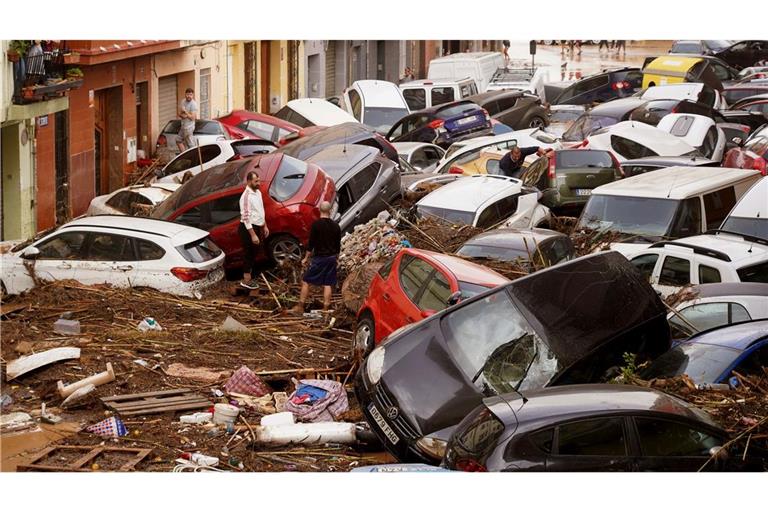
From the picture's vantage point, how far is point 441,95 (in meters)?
35.7

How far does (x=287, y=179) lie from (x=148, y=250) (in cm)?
289

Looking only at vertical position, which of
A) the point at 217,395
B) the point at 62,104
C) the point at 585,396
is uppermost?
the point at 62,104

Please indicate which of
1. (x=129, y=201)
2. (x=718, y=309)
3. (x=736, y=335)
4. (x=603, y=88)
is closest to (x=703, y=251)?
(x=718, y=309)

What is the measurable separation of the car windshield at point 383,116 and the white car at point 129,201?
39.7 ft

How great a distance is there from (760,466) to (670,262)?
18.5ft

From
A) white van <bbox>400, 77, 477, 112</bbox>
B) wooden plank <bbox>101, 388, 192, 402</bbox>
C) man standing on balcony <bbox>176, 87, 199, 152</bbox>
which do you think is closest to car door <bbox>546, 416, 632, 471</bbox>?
wooden plank <bbox>101, 388, 192, 402</bbox>

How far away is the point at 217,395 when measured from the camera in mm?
12414

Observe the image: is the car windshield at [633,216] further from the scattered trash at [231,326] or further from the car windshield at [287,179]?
the scattered trash at [231,326]

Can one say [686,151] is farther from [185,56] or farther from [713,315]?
[185,56]

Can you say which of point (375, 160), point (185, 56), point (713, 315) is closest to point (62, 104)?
point (375, 160)

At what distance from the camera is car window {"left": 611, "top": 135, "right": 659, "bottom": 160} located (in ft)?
77.8

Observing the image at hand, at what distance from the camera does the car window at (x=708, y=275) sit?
49.3ft

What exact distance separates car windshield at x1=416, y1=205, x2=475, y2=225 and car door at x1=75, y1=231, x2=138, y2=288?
4.56 m

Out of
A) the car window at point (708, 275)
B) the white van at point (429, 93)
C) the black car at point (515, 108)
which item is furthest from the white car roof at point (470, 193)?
the white van at point (429, 93)
